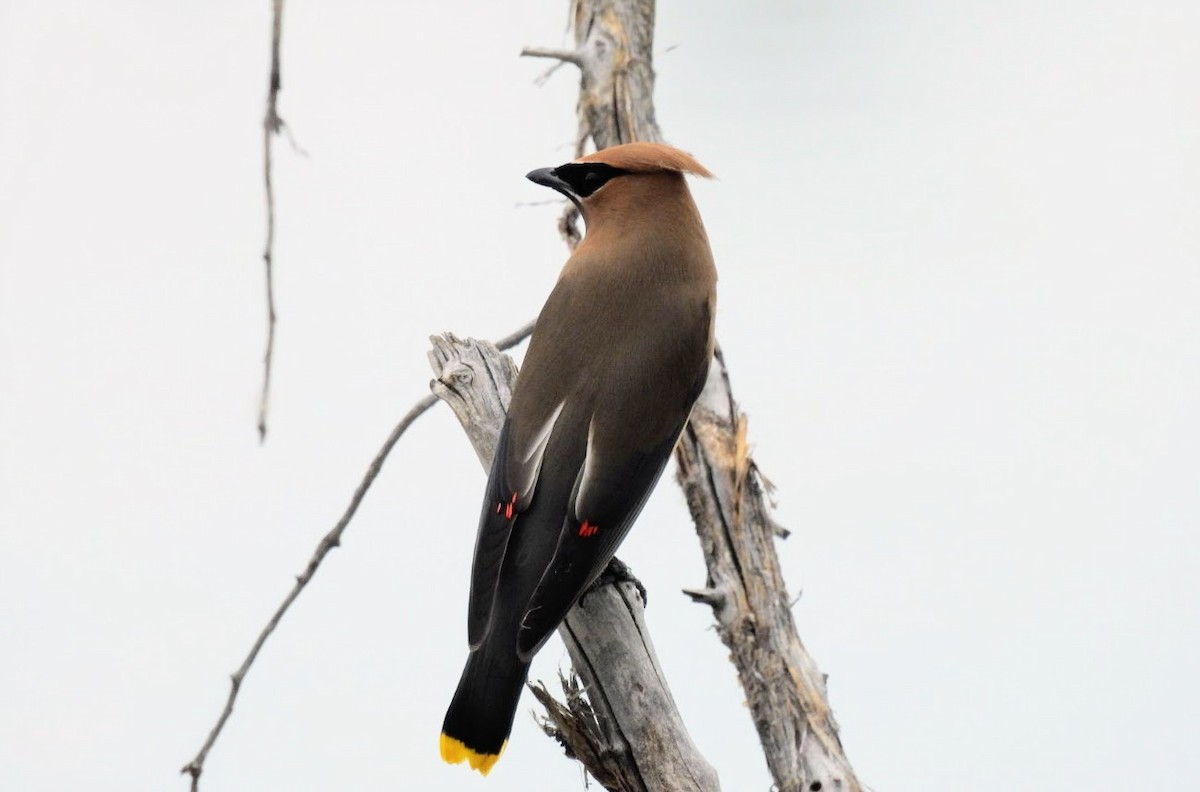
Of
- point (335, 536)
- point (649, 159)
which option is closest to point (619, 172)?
point (649, 159)

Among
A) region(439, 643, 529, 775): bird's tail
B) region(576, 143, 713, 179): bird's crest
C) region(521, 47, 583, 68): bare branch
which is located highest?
region(521, 47, 583, 68): bare branch

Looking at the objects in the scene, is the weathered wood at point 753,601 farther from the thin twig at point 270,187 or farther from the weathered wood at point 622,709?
the thin twig at point 270,187

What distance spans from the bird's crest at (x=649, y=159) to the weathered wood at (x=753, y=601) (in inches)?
23.3

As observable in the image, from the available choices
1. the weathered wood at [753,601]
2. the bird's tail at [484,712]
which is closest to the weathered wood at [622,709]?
the bird's tail at [484,712]

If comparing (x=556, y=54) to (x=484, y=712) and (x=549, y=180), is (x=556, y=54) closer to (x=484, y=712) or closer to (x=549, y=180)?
(x=549, y=180)

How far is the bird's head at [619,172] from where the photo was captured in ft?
10.7

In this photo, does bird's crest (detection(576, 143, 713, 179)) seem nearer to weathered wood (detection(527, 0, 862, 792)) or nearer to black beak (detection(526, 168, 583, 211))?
black beak (detection(526, 168, 583, 211))

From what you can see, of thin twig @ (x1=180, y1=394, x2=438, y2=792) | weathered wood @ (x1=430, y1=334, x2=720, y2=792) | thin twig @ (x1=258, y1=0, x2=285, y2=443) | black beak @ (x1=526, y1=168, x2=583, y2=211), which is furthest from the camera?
black beak @ (x1=526, y1=168, x2=583, y2=211)

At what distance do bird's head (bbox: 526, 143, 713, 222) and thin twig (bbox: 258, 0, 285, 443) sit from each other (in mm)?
1005

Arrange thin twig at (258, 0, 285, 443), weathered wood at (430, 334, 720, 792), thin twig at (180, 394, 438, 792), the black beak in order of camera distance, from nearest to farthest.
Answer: thin twig at (258, 0, 285, 443)
weathered wood at (430, 334, 720, 792)
thin twig at (180, 394, 438, 792)
the black beak

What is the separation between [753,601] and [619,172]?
1.01 meters

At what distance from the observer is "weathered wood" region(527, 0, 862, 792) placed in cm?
341

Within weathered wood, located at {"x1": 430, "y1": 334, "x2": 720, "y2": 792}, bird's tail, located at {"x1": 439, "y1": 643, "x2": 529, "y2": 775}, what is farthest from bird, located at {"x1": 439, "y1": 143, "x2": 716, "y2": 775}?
weathered wood, located at {"x1": 430, "y1": 334, "x2": 720, "y2": 792}

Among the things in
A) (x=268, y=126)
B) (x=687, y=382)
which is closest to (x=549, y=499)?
(x=687, y=382)
